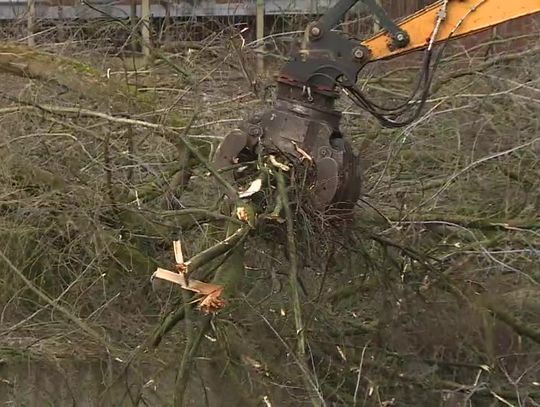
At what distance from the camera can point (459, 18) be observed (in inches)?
142

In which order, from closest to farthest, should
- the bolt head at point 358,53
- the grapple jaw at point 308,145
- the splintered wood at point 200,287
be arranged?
the splintered wood at point 200,287, the grapple jaw at point 308,145, the bolt head at point 358,53

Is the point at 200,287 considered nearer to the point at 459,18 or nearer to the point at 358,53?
the point at 358,53

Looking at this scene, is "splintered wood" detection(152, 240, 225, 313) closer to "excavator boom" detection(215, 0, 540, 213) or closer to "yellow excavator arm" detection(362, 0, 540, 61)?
"excavator boom" detection(215, 0, 540, 213)

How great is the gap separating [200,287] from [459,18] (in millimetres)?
1365

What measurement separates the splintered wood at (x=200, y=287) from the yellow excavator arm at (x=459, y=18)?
1076 millimetres

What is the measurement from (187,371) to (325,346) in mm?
1199

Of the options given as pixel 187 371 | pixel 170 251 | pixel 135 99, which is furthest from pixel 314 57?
pixel 135 99

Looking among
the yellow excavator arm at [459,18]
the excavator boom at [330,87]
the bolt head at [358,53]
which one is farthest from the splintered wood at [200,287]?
the yellow excavator arm at [459,18]

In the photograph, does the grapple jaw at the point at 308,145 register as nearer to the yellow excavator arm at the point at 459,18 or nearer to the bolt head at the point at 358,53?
the bolt head at the point at 358,53

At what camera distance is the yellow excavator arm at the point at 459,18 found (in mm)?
3592

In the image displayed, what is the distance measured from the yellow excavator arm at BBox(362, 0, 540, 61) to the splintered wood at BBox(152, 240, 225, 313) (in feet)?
3.53

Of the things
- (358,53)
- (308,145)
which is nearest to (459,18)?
(358,53)

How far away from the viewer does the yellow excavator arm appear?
3592 mm

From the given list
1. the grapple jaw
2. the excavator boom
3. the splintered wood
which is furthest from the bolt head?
the splintered wood
